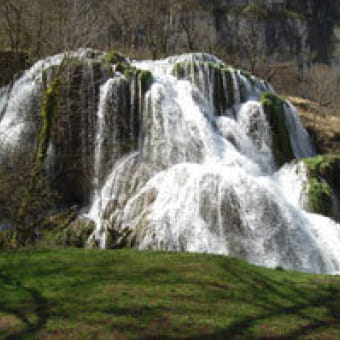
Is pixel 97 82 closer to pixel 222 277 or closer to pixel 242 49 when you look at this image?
pixel 222 277

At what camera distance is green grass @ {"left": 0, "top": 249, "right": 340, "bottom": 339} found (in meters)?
5.86

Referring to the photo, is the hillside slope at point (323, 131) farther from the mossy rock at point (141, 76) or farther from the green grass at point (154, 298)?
the green grass at point (154, 298)

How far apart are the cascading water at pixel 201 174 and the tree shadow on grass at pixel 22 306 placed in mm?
6099

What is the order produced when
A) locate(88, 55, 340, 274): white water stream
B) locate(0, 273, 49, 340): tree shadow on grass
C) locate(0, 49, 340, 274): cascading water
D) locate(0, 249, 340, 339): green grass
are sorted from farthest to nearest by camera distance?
locate(0, 49, 340, 274): cascading water → locate(88, 55, 340, 274): white water stream → locate(0, 249, 340, 339): green grass → locate(0, 273, 49, 340): tree shadow on grass

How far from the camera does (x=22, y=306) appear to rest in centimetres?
643

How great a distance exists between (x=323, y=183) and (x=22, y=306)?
14.7m

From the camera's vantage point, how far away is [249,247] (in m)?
13.4

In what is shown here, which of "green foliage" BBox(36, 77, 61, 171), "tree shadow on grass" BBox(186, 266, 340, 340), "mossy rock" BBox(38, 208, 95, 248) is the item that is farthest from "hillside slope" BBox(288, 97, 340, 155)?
"tree shadow on grass" BBox(186, 266, 340, 340)

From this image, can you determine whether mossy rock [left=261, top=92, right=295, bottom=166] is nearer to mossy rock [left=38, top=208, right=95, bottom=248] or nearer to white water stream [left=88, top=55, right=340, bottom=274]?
white water stream [left=88, top=55, right=340, bottom=274]

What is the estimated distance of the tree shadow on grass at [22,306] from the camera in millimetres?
5555

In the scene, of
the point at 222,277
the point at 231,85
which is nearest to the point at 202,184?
the point at 222,277

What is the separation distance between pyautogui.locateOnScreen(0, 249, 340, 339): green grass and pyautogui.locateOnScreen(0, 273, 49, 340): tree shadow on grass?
1cm

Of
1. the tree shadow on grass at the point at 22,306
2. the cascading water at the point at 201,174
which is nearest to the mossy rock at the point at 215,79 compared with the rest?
the cascading water at the point at 201,174

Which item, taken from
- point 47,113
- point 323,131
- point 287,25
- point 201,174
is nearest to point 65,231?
point 201,174
